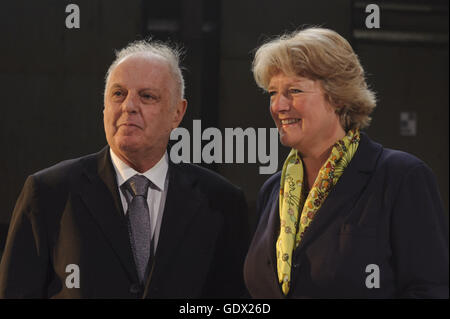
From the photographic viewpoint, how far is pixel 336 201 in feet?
7.12

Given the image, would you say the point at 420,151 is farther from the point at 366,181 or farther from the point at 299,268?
the point at 299,268

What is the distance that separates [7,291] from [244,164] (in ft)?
4.06

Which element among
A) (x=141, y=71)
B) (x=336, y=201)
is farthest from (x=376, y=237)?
(x=141, y=71)

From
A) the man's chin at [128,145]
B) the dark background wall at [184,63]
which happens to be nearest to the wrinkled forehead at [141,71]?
the dark background wall at [184,63]

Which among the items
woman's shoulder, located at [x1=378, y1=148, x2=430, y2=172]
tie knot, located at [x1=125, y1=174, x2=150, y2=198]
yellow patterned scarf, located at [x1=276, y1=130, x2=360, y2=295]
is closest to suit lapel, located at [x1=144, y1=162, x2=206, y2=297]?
tie knot, located at [x1=125, y1=174, x2=150, y2=198]

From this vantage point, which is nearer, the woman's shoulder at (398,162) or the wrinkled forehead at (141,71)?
the woman's shoulder at (398,162)

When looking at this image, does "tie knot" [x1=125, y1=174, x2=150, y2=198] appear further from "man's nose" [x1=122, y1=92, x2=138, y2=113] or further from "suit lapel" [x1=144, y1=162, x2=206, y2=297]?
"man's nose" [x1=122, y1=92, x2=138, y2=113]

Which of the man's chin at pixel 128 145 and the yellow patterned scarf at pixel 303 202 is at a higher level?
the man's chin at pixel 128 145

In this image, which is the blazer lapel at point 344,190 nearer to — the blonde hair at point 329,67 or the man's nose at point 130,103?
the blonde hair at point 329,67

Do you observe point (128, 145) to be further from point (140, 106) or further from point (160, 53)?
point (160, 53)

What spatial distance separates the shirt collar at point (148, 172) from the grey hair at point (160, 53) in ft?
1.12

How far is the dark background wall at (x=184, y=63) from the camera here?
2496 millimetres
